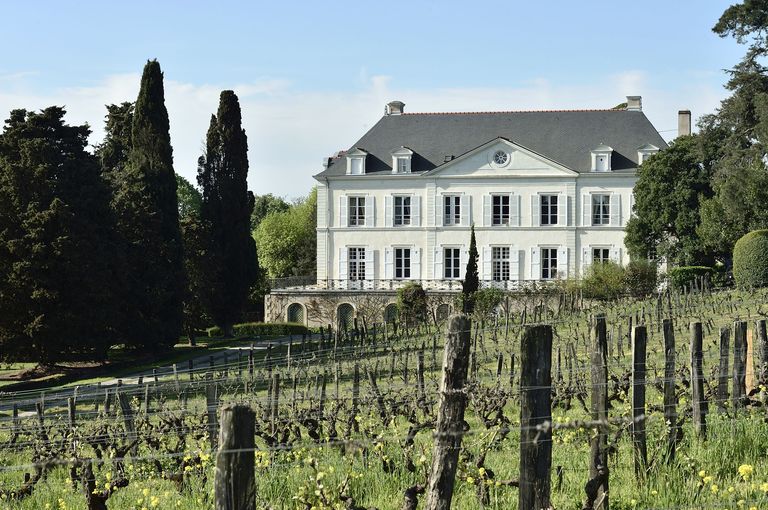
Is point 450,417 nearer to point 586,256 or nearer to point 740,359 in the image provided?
point 740,359

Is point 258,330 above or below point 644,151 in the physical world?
below

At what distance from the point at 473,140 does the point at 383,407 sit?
4209cm

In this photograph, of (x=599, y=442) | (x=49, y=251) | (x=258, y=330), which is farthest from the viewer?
(x=258, y=330)

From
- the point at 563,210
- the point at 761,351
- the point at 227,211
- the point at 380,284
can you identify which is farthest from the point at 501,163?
the point at 761,351

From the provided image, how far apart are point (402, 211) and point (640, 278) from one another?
1304 centimetres

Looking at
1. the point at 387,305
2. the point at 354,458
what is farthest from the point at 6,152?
the point at 354,458

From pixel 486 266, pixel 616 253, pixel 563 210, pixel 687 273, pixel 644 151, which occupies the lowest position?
pixel 687 273

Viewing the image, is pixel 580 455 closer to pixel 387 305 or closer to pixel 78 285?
pixel 78 285

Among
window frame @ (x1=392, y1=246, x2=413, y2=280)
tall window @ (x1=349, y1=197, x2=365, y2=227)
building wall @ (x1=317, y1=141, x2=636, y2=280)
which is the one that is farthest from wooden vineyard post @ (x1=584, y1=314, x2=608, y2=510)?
tall window @ (x1=349, y1=197, x2=365, y2=227)

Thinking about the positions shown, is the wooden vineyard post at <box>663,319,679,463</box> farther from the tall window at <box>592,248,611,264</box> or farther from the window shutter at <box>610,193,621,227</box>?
the window shutter at <box>610,193,621,227</box>

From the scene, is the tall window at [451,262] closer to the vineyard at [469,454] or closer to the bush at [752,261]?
the bush at [752,261]

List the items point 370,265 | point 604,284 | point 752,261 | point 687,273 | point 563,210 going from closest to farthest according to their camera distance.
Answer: point 752,261 < point 687,273 < point 604,284 < point 563,210 < point 370,265

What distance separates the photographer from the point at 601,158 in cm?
4872

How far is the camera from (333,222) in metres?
50.9
